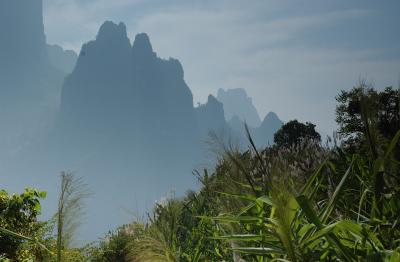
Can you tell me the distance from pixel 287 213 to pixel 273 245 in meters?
0.42

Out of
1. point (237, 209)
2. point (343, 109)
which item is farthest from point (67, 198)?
point (343, 109)

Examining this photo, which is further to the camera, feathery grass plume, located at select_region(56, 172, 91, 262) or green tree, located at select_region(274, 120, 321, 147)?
green tree, located at select_region(274, 120, 321, 147)

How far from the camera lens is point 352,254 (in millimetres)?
1860

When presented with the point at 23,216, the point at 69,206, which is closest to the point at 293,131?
the point at 23,216

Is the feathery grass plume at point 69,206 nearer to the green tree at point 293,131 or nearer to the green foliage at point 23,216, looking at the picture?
the green foliage at point 23,216

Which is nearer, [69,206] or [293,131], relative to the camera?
[69,206]

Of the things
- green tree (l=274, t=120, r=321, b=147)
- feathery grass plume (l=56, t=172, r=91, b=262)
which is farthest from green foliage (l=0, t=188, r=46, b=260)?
green tree (l=274, t=120, r=321, b=147)

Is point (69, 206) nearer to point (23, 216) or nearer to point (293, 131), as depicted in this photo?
point (23, 216)

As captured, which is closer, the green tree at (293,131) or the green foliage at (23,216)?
the green foliage at (23,216)

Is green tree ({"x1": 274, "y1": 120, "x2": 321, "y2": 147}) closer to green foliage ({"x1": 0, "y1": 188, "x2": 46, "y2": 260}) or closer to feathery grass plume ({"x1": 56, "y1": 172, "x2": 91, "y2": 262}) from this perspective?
green foliage ({"x1": 0, "y1": 188, "x2": 46, "y2": 260})

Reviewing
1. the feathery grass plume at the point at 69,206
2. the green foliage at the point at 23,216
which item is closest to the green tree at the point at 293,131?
the green foliage at the point at 23,216

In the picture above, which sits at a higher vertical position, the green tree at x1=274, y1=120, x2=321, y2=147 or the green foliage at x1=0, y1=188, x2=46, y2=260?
the green tree at x1=274, y1=120, x2=321, y2=147

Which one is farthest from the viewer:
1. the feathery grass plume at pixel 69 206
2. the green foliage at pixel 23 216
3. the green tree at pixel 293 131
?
the green tree at pixel 293 131

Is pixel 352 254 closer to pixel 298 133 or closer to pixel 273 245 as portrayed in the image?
pixel 273 245
